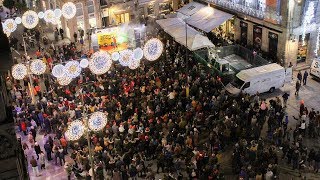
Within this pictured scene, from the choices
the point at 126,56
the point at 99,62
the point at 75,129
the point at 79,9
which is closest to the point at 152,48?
the point at 126,56

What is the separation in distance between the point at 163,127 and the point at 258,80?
9.20 meters

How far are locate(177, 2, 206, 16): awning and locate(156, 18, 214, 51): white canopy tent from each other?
2151mm

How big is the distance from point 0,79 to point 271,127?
67.4 ft

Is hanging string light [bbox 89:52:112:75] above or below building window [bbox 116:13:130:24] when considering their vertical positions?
above

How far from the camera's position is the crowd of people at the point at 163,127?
20.5m

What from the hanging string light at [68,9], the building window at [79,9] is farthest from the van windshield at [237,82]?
the building window at [79,9]

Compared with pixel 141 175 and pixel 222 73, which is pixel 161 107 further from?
pixel 222 73

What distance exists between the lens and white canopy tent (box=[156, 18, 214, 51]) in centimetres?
3406

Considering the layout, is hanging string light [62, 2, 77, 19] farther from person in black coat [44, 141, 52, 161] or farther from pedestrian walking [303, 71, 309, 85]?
pedestrian walking [303, 71, 309, 85]

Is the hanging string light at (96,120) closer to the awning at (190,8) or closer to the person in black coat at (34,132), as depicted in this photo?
the person in black coat at (34,132)

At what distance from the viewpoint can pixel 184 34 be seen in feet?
120

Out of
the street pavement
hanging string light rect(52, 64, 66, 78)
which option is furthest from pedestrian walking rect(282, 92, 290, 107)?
hanging string light rect(52, 64, 66, 78)

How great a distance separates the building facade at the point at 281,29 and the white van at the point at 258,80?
320cm

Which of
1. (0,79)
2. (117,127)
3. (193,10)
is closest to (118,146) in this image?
(117,127)
